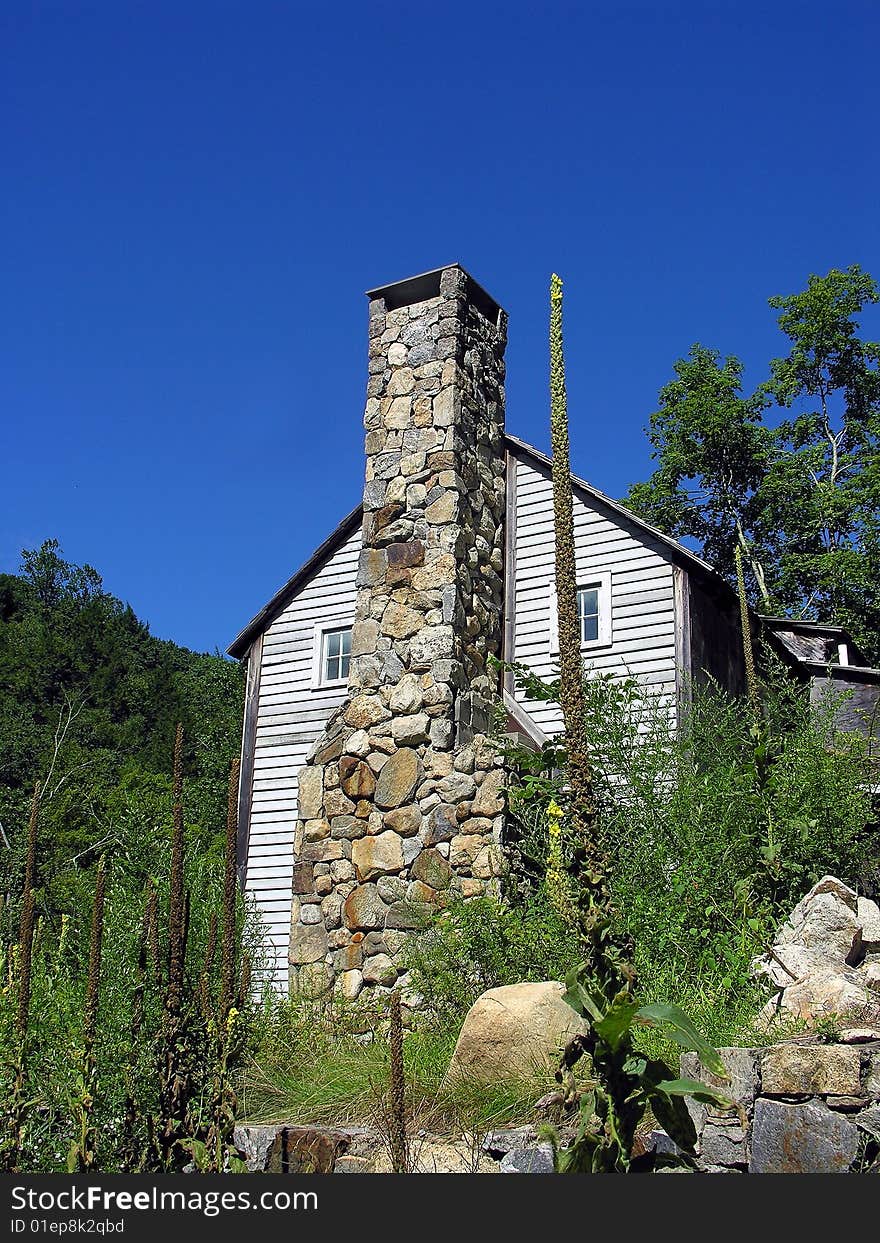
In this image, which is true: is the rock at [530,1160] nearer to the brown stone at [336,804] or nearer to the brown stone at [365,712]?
the brown stone at [336,804]

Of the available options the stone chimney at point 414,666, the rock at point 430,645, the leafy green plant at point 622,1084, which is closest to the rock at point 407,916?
the stone chimney at point 414,666

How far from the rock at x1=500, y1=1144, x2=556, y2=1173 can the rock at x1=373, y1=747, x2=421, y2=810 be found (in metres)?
5.36

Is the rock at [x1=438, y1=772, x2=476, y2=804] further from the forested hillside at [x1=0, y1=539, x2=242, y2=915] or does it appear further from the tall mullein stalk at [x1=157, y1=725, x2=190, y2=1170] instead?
the forested hillside at [x1=0, y1=539, x2=242, y2=915]

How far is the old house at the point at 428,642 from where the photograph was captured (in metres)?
10.1

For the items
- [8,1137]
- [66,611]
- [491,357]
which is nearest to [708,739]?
[491,357]

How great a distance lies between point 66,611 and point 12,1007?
1283 inches

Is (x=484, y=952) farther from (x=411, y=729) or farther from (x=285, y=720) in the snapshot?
(x=285, y=720)

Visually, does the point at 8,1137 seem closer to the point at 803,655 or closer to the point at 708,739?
the point at 708,739

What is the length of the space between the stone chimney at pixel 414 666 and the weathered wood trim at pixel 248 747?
504 cm

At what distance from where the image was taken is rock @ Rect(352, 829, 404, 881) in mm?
10180

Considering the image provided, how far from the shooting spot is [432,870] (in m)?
9.88

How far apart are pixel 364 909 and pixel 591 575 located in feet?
17.8

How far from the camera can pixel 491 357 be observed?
41.7 ft

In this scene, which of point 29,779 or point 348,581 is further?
point 29,779
